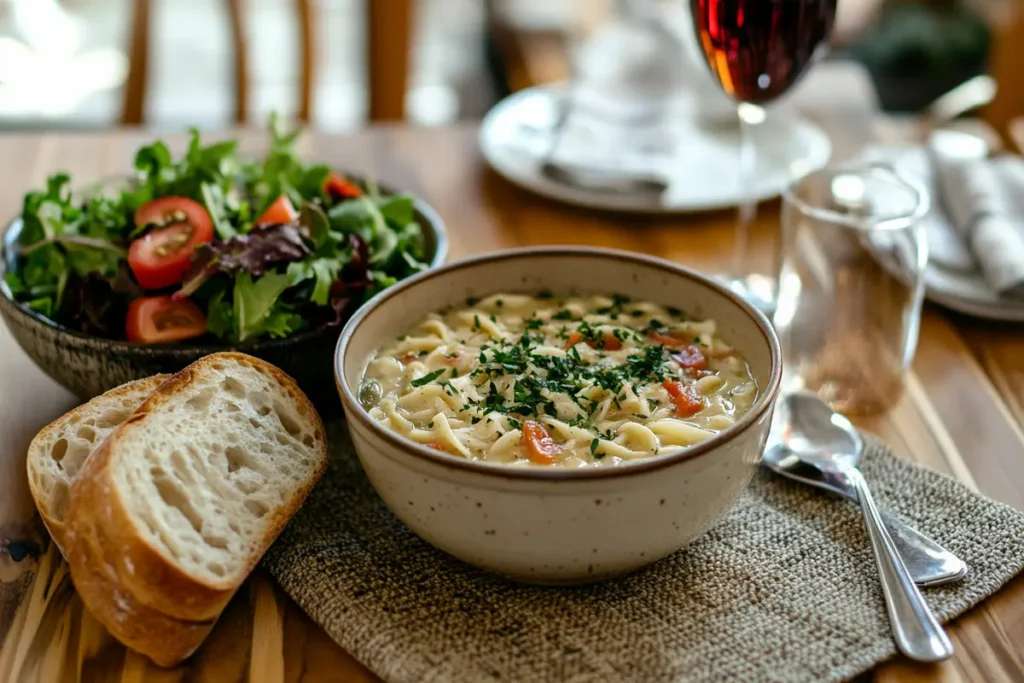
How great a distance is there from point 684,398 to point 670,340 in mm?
217

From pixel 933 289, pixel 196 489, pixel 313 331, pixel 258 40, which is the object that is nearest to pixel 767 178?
pixel 933 289

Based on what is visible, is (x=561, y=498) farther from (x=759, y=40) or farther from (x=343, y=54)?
(x=343, y=54)

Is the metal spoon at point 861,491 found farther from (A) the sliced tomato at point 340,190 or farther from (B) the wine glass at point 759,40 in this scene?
(A) the sliced tomato at point 340,190

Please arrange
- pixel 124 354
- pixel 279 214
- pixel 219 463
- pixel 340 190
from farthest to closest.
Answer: pixel 340 190, pixel 279 214, pixel 124 354, pixel 219 463

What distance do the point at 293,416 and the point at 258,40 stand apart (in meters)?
6.12

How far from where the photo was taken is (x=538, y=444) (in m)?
1.76

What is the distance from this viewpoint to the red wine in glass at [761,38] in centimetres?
237

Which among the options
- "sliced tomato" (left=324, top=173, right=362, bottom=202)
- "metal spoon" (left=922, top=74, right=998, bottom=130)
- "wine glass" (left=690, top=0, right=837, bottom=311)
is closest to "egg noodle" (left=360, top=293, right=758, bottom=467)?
"wine glass" (left=690, top=0, right=837, bottom=311)

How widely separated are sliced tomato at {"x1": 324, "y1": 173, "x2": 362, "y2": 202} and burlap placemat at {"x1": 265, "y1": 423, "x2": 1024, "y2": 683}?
871mm

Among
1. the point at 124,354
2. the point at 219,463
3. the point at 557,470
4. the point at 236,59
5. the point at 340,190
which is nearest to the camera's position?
the point at 557,470

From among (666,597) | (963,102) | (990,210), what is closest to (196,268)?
(666,597)

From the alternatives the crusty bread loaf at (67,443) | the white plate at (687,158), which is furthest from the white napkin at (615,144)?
the crusty bread loaf at (67,443)

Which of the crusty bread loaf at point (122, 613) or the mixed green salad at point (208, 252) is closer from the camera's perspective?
the crusty bread loaf at point (122, 613)

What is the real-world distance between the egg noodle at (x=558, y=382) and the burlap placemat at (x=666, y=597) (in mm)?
207
